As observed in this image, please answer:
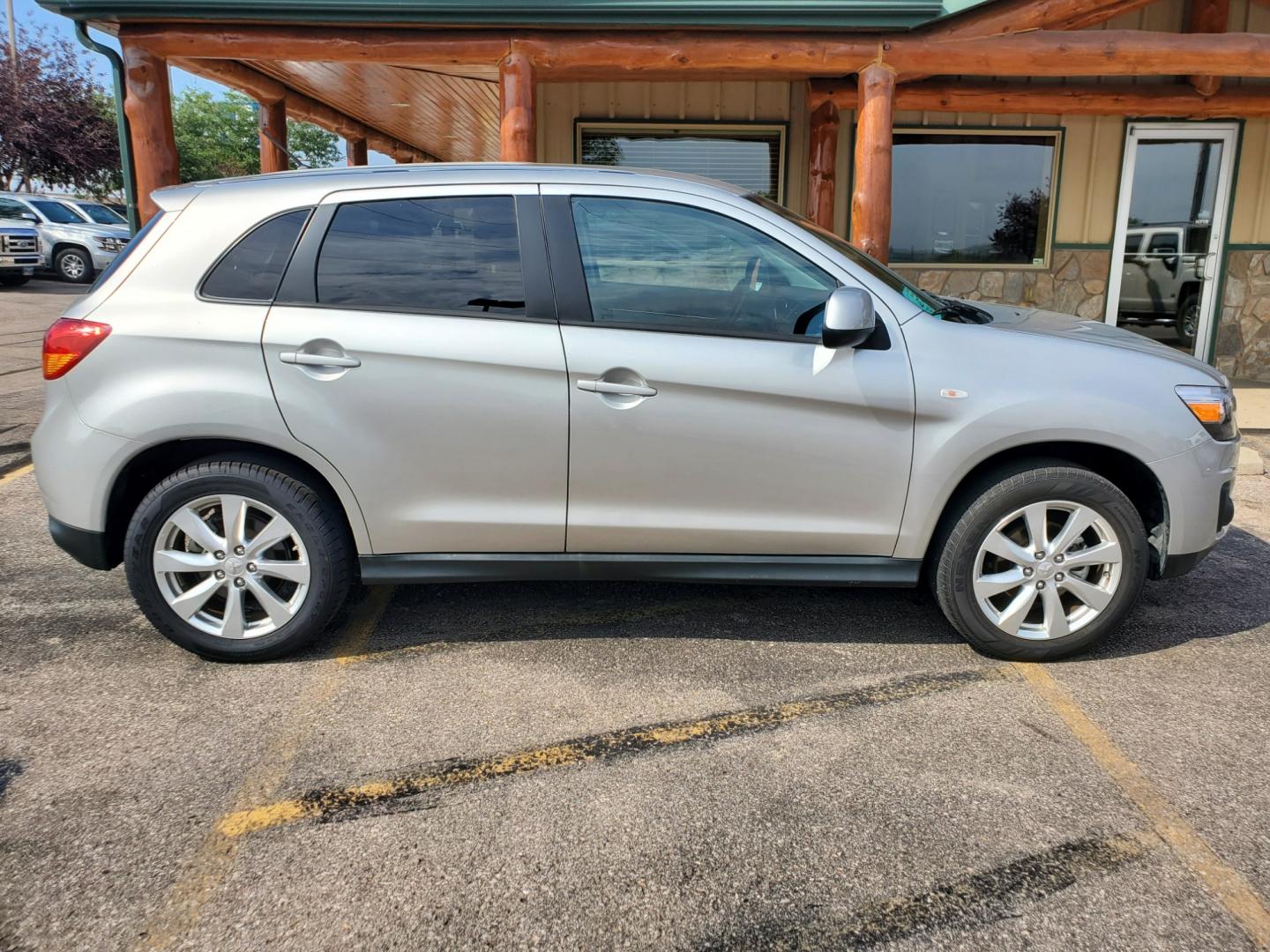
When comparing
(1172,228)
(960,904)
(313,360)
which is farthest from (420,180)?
(1172,228)

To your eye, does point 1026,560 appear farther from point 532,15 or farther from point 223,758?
point 532,15

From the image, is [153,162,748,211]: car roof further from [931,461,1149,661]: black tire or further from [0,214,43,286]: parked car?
[0,214,43,286]: parked car

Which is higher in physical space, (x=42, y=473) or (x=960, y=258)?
(x=960, y=258)

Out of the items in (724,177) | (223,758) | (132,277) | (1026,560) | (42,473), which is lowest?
(223,758)

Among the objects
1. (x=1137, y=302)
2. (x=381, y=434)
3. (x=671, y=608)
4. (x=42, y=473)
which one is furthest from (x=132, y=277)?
(x=1137, y=302)

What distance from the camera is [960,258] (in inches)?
378

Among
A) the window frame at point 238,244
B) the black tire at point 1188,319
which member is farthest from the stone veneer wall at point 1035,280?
the window frame at point 238,244

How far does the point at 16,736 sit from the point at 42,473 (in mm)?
986

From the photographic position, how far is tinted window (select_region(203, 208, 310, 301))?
11.2ft

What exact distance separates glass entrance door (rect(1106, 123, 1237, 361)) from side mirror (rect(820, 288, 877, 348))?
305 inches

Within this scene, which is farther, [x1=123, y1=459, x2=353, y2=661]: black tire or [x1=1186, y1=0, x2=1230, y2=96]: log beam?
[x1=1186, y1=0, x2=1230, y2=96]: log beam

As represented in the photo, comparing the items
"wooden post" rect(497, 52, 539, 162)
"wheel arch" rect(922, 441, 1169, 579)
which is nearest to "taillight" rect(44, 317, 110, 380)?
"wheel arch" rect(922, 441, 1169, 579)

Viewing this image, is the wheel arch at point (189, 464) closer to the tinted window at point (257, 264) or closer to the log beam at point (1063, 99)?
the tinted window at point (257, 264)

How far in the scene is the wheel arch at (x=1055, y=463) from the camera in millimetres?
3471
